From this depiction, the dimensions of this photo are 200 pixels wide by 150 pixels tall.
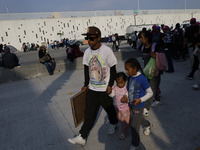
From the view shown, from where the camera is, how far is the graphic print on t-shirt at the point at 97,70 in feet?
8.44

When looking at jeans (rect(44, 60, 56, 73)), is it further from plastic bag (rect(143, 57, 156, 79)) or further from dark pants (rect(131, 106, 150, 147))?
dark pants (rect(131, 106, 150, 147))

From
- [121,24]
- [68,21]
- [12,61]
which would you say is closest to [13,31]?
[68,21]

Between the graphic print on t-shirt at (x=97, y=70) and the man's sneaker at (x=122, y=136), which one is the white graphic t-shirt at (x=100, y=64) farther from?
the man's sneaker at (x=122, y=136)

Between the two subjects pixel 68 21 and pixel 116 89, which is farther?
pixel 68 21

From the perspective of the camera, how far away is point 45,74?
8.42 metres

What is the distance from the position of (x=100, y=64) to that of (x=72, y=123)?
1.63 meters

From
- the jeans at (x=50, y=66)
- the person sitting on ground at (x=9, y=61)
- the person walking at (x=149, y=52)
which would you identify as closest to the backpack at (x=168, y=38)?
the person walking at (x=149, y=52)

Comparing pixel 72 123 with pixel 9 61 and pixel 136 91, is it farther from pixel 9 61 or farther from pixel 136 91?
pixel 9 61

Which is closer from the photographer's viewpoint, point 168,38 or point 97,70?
point 97,70

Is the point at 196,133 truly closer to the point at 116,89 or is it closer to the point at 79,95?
the point at 116,89

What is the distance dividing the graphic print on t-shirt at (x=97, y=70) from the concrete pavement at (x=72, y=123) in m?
1.03

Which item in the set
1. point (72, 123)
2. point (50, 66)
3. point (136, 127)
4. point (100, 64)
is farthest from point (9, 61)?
point (136, 127)

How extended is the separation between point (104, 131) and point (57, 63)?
20.4ft

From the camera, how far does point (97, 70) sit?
8.54 feet
